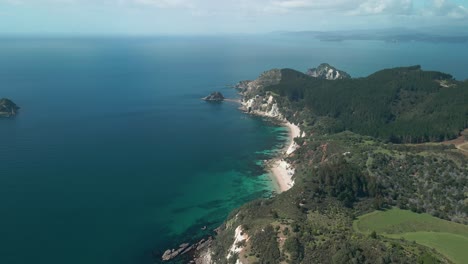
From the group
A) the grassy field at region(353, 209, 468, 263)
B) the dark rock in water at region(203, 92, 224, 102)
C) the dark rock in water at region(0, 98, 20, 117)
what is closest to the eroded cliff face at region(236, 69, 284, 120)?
the dark rock in water at region(203, 92, 224, 102)

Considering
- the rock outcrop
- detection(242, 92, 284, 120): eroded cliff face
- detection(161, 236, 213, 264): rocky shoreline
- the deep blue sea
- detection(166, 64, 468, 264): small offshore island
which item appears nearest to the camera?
detection(166, 64, 468, 264): small offshore island

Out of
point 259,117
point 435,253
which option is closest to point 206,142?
point 259,117

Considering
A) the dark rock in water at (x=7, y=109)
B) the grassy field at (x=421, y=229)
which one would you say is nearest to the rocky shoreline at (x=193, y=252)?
the grassy field at (x=421, y=229)

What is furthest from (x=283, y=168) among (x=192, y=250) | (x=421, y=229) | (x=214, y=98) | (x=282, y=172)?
(x=214, y=98)

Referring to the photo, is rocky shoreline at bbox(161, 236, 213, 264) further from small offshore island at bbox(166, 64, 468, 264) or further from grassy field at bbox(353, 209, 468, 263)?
grassy field at bbox(353, 209, 468, 263)

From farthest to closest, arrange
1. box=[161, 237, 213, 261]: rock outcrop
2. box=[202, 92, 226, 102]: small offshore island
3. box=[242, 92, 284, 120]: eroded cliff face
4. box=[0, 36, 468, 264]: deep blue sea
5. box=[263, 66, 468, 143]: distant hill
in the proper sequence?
Result: box=[202, 92, 226, 102]: small offshore island < box=[242, 92, 284, 120]: eroded cliff face < box=[263, 66, 468, 143]: distant hill < box=[0, 36, 468, 264]: deep blue sea < box=[161, 237, 213, 261]: rock outcrop
